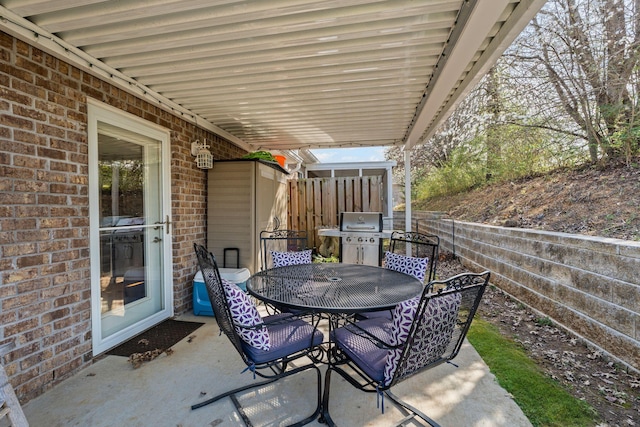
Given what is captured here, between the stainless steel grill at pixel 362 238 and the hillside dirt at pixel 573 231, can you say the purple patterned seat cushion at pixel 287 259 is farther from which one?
the hillside dirt at pixel 573 231

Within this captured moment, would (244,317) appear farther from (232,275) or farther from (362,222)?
(362,222)

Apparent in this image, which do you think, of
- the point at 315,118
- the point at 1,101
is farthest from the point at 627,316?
the point at 1,101

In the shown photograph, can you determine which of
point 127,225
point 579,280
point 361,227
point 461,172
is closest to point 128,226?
point 127,225

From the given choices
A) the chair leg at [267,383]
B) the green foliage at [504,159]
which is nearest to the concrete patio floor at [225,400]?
the chair leg at [267,383]

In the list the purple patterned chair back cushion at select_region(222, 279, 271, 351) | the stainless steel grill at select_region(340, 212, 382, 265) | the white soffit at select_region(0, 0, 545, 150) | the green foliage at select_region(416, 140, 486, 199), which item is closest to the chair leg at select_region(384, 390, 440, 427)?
the purple patterned chair back cushion at select_region(222, 279, 271, 351)

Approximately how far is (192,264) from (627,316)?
4317mm

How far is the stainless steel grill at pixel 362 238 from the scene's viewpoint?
502 centimetres

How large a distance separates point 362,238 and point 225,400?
334 cm

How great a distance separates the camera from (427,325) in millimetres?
1562

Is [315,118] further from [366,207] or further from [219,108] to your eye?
[366,207]

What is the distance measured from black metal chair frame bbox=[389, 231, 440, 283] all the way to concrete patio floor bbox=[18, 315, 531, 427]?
916 mm

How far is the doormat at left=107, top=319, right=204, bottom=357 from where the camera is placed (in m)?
2.92

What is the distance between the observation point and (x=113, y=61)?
255 centimetres

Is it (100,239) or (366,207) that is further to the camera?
(366,207)
